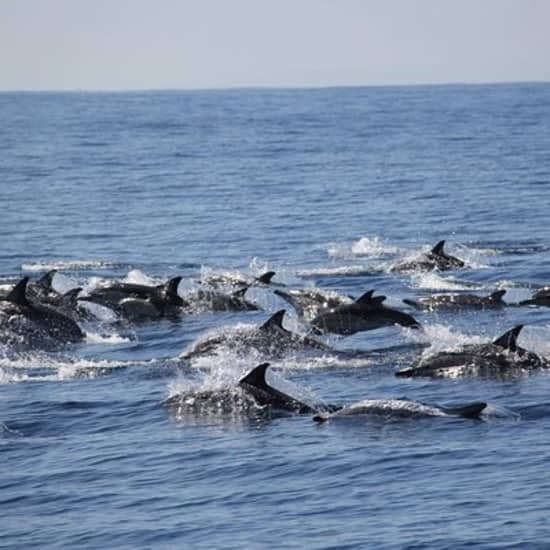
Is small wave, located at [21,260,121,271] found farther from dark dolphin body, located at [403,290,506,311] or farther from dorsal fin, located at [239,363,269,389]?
dorsal fin, located at [239,363,269,389]

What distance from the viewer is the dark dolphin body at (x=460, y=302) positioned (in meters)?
34.9

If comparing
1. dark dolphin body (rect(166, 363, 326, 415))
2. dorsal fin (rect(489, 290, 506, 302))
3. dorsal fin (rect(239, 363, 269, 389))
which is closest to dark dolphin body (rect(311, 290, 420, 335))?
dorsal fin (rect(489, 290, 506, 302))

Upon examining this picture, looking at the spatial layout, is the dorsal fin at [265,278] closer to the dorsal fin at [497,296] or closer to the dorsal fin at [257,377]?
the dorsal fin at [497,296]

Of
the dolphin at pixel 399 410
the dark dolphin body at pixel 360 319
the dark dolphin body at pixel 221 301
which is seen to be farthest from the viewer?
the dark dolphin body at pixel 221 301

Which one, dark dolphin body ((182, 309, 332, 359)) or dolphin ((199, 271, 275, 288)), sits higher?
dark dolphin body ((182, 309, 332, 359))

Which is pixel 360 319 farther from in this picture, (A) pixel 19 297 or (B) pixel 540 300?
(A) pixel 19 297

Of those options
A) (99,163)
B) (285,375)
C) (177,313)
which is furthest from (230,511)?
(99,163)

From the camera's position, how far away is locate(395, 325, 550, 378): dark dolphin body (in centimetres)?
2736

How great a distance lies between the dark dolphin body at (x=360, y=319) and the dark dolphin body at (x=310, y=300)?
1666mm

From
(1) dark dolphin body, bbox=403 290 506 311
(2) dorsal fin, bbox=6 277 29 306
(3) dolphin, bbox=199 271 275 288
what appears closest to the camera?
(2) dorsal fin, bbox=6 277 29 306

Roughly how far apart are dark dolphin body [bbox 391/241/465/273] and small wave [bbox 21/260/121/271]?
8.49 meters

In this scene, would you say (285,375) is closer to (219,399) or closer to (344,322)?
(219,399)

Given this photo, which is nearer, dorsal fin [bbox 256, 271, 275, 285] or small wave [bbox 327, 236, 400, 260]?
dorsal fin [bbox 256, 271, 275, 285]

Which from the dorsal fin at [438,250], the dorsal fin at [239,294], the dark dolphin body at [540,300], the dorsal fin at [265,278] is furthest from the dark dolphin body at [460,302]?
the dorsal fin at [438,250]
